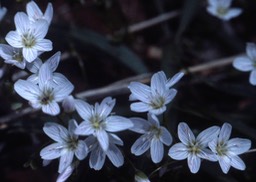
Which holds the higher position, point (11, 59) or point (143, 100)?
point (11, 59)

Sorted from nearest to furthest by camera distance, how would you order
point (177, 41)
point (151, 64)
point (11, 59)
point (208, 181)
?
1. point (11, 59)
2. point (208, 181)
3. point (177, 41)
4. point (151, 64)

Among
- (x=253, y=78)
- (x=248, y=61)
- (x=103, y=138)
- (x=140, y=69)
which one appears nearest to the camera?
(x=103, y=138)

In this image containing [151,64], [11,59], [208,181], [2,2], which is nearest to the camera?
[11,59]

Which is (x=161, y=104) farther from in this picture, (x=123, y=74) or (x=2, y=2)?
(x=2, y=2)

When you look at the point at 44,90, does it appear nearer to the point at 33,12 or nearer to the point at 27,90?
the point at 27,90

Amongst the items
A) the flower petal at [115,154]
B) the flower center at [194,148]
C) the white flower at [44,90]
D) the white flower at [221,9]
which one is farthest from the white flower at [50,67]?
the white flower at [221,9]

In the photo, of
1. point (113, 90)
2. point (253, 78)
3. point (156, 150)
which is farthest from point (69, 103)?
point (253, 78)

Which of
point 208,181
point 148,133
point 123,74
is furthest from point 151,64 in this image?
point 148,133
